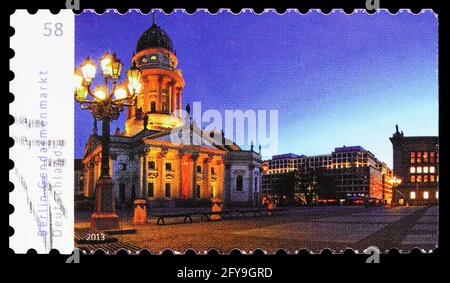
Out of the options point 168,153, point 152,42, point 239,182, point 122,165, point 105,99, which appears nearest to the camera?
point 105,99

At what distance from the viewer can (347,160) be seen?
192 feet

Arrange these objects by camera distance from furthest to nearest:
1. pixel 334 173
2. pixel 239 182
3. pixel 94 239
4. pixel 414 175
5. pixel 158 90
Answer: pixel 334 173 → pixel 239 182 → pixel 158 90 → pixel 414 175 → pixel 94 239

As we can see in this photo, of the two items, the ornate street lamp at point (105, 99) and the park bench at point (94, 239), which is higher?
the ornate street lamp at point (105, 99)

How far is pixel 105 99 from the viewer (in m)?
13.2

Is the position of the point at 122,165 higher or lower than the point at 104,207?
higher

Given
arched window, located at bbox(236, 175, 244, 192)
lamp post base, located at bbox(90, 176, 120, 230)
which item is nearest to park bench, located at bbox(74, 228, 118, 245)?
lamp post base, located at bbox(90, 176, 120, 230)

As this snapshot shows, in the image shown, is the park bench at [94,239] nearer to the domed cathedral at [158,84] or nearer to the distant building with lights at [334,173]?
the domed cathedral at [158,84]

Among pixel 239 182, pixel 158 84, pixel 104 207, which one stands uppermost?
pixel 158 84

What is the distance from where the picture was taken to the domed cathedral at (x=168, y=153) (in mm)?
48125

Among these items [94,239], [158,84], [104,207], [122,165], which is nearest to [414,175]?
[104,207]

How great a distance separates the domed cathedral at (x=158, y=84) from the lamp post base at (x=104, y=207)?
4033cm

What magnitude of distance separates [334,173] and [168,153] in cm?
2604

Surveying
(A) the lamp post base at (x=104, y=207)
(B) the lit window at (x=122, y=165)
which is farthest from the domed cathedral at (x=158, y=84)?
(A) the lamp post base at (x=104, y=207)

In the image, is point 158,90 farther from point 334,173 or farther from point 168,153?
point 334,173
